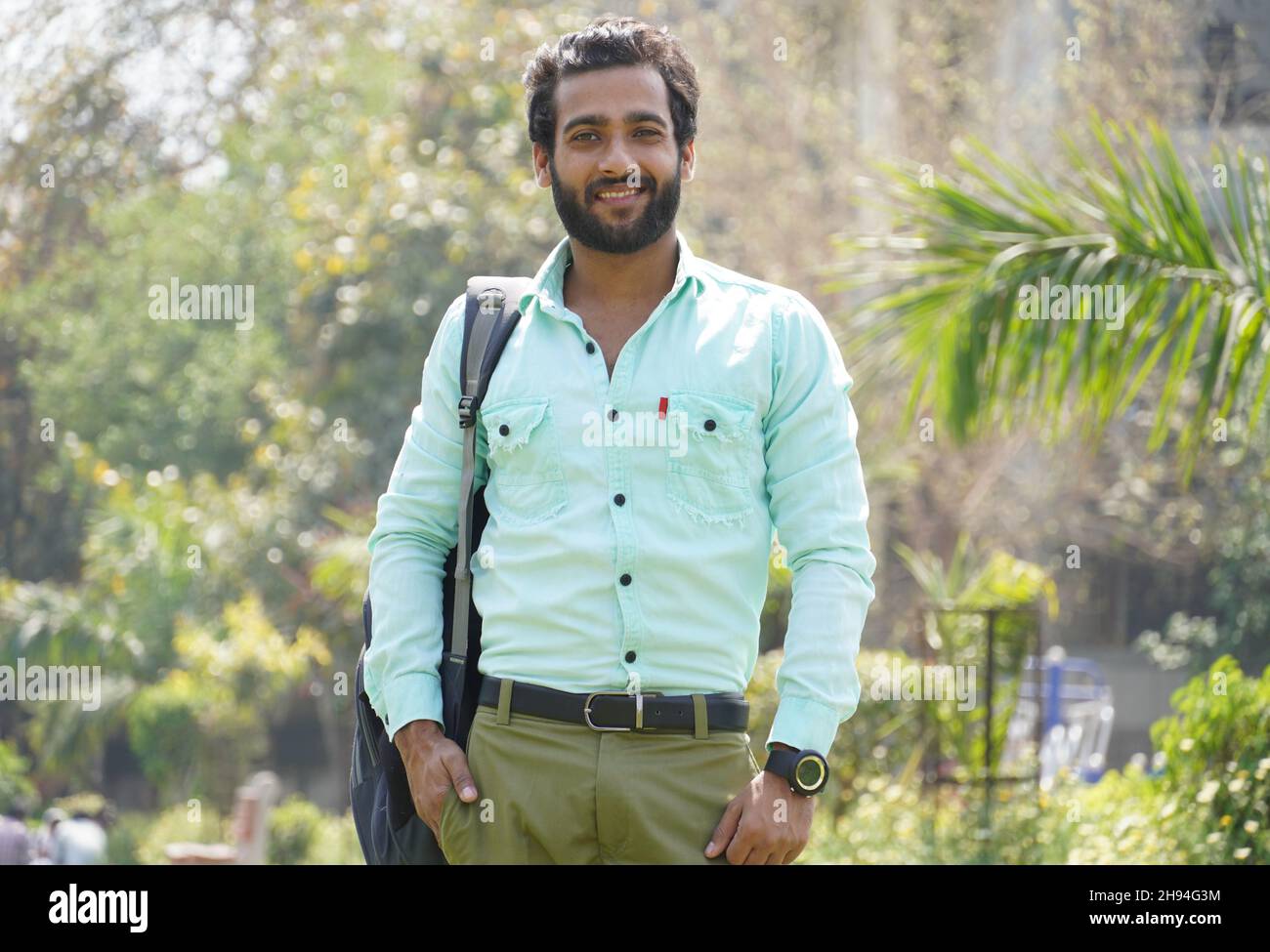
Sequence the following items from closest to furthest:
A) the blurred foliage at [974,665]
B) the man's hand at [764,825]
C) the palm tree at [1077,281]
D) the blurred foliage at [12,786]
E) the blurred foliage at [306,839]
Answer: the man's hand at [764,825]
the palm tree at [1077,281]
the blurred foliage at [974,665]
the blurred foliage at [306,839]
the blurred foliage at [12,786]

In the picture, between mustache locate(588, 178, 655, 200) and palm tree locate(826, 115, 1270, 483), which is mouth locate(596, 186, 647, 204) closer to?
mustache locate(588, 178, 655, 200)

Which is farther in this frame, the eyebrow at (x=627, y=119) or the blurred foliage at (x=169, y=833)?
the blurred foliage at (x=169, y=833)

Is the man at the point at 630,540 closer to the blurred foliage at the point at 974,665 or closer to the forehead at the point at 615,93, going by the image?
the forehead at the point at 615,93

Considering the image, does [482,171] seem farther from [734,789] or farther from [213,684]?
[734,789]

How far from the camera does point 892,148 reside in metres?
12.1

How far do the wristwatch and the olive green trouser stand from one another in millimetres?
94

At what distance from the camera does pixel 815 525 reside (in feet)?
7.98

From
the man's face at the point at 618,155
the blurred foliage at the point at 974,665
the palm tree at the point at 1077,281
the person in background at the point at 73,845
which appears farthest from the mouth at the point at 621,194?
the person in background at the point at 73,845

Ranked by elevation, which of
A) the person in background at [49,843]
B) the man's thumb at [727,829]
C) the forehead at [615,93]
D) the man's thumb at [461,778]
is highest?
the forehead at [615,93]

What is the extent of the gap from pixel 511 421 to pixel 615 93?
21.2 inches

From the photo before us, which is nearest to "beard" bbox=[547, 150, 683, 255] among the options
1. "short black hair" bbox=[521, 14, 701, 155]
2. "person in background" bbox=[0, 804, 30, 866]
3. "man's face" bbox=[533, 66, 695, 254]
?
"man's face" bbox=[533, 66, 695, 254]

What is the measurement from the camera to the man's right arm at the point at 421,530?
8.38 feet

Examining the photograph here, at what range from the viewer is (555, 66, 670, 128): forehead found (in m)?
2.55
